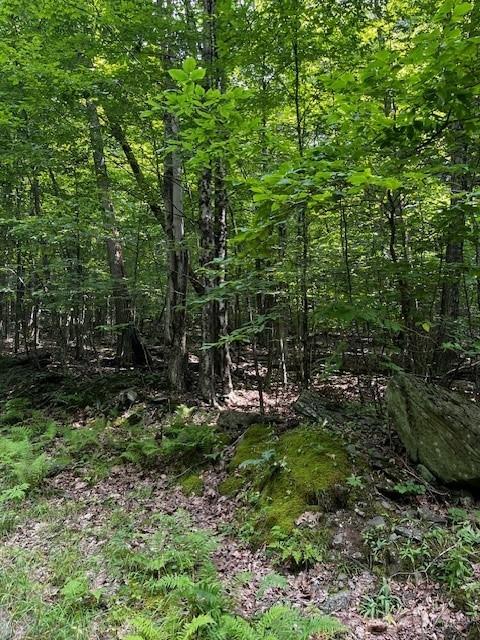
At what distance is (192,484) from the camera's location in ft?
19.5

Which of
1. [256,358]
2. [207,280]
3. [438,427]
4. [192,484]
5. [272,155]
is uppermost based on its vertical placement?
[272,155]

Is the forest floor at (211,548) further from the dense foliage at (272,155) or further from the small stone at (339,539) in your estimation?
the dense foliage at (272,155)

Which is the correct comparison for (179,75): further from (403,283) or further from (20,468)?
(20,468)

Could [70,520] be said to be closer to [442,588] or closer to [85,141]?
[442,588]

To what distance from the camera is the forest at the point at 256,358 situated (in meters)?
3.57

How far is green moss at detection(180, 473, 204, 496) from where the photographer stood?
5.78 meters

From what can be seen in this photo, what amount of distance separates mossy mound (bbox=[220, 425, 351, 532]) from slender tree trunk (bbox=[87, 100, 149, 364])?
13.2ft

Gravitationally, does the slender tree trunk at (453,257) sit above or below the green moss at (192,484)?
above

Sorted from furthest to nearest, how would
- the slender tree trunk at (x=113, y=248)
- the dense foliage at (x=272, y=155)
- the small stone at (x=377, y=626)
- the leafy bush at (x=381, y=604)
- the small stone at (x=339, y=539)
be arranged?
1. the slender tree trunk at (x=113, y=248)
2. the small stone at (x=339, y=539)
3. the dense foliage at (x=272, y=155)
4. the leafy bush at (x=381, y=604)
5. the small stone at (x=377, y=626)

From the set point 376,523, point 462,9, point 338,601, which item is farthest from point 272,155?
point 338,601

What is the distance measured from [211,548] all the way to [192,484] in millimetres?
1751

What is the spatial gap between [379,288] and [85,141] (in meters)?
8.38

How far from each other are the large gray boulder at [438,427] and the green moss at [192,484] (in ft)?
8.79

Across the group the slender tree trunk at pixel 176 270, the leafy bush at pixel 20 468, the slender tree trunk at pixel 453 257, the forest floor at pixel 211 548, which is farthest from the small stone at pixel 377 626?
the slender tree trunk at pixel 176 270
